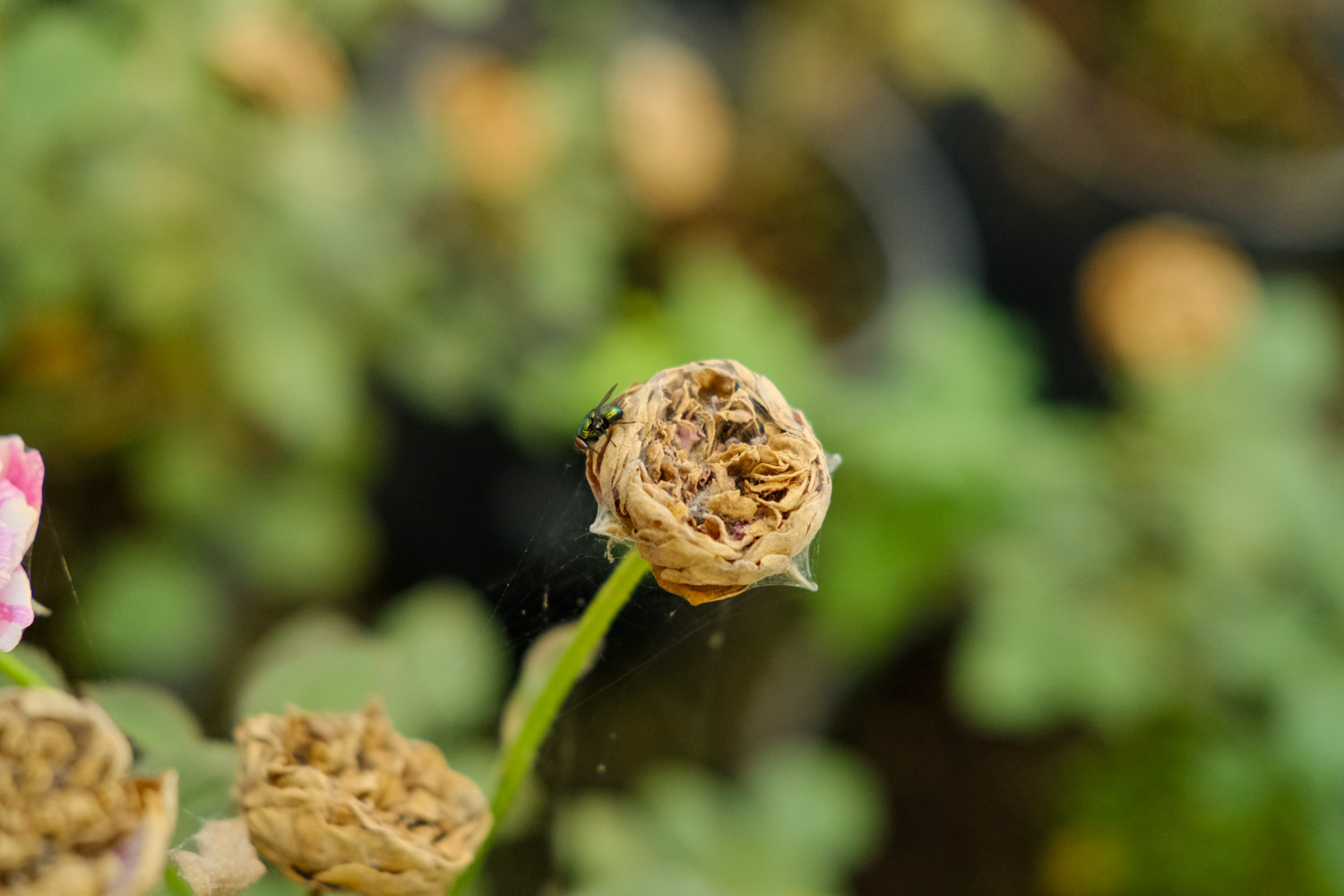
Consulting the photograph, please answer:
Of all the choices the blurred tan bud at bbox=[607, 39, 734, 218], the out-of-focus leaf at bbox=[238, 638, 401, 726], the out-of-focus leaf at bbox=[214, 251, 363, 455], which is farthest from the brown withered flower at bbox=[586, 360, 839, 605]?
the blurred tan bud at bbox=[607, 39, 734, 218]

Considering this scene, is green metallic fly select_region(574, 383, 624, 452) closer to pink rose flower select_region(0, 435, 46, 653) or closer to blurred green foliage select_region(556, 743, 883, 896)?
pink rose flower select_region(0, 435, 46, 653)

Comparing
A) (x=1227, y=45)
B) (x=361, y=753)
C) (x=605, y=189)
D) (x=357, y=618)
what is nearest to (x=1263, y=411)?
(x=605, y=189)

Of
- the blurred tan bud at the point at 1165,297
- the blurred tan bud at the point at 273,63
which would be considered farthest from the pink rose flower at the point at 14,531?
the blurred tan bud at the point at 1165,297

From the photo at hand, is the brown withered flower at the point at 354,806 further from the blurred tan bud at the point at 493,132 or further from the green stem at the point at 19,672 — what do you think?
the blurred tan bud at the point at 493,132

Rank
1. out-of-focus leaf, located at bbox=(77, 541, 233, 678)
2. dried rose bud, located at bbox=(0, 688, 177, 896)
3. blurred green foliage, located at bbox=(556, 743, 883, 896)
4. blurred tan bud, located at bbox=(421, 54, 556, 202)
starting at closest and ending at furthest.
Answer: dried rose bud, located at bbox=(0, 688, 177, 896), blurred green foliage, located at bbox=(556, 743, 883, 896), out-of-focus leaf, located at bbox=(77, 541, 233, 678), blurred tan bud, located at bbox=(421, 54, 556, 202)

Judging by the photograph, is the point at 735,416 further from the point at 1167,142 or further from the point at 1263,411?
the point at 1167,142
